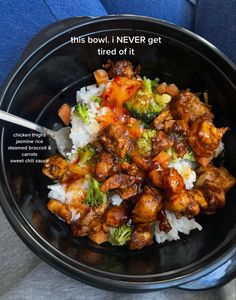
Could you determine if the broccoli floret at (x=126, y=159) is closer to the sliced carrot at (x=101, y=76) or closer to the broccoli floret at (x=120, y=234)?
the broccoli floret at (x=120, y=234)

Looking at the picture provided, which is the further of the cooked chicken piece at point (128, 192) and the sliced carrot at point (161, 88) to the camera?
the sliced carrot at point (161, 88)

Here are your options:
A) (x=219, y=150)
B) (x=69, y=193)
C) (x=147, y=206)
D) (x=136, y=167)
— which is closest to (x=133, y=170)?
(x=136, y=167)

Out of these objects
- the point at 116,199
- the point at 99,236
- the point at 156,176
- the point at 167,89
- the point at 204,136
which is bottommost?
the point at 99,236

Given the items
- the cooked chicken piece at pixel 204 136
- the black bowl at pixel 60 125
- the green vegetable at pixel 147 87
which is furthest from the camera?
Result: the green vegetable at pixel 147 87

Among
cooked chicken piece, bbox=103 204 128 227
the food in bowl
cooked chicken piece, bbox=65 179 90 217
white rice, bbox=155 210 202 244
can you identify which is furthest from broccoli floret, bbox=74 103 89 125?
white rice, bbox=155 210 202 244

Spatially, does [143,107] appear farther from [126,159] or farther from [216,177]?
[216,177]

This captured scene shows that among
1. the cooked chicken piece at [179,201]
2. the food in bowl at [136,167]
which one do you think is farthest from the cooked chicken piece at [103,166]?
the cooked chicken piece at [179,201]

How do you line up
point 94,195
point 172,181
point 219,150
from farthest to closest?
point 219,150 → point 94,195 → point 172,181
